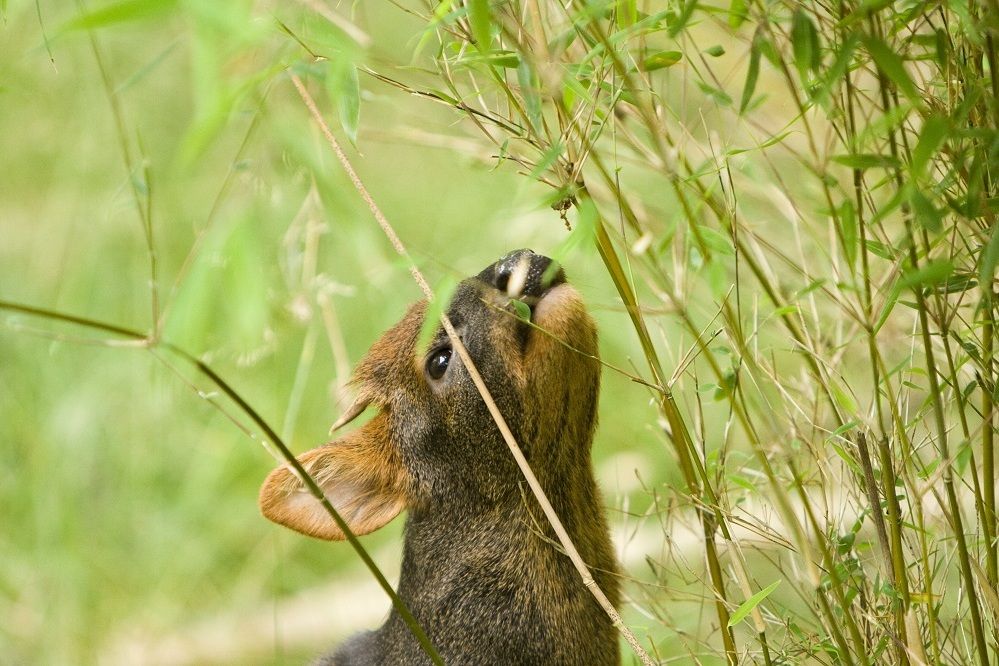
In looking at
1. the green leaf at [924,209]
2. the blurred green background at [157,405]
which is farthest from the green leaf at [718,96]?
the blurred green background at [157,405]

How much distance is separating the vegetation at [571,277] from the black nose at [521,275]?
Answer: 0.39 ft

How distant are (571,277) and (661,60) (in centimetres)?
92

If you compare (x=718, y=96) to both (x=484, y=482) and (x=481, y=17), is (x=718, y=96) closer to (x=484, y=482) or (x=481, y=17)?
(x=481, y=17)

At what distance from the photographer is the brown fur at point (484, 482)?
2391 millimetres

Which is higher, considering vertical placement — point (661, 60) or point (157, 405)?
point (157, 405)

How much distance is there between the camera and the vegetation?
5.84 ft

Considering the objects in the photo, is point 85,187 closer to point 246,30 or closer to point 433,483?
point 433,483

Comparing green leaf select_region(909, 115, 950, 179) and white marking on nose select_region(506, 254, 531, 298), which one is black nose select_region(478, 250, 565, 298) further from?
green leaf select_region(909, 115, 950, 179)

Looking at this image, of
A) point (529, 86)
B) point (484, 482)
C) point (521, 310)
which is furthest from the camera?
point (484, 482)

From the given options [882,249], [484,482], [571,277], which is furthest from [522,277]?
[882,249]

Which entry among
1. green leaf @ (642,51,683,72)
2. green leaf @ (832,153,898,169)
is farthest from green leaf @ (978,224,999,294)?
green leaf @ (642,51,683,72)

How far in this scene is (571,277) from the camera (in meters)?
2.74

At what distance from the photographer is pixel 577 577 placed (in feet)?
8.34

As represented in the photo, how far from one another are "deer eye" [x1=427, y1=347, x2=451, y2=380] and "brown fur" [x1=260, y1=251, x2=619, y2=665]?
0.04 feet
